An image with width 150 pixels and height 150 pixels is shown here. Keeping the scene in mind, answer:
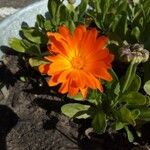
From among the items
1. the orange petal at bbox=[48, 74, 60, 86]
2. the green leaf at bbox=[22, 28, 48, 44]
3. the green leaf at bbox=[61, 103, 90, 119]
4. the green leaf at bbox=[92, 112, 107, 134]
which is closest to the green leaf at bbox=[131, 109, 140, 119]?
the green leaf at bbox=[92, 112, 107, 134]

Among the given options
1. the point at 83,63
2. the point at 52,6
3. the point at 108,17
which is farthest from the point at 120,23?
the point at 83,63

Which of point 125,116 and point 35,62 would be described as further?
point 35,62

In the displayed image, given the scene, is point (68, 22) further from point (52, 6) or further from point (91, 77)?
point (91, 77)

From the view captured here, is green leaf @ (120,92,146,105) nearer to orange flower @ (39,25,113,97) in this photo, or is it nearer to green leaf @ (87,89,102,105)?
green leaf @ (87,89,102,105)

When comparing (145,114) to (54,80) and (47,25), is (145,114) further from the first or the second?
(47,25)

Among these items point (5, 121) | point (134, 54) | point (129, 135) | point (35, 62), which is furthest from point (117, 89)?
point (5, 121)
